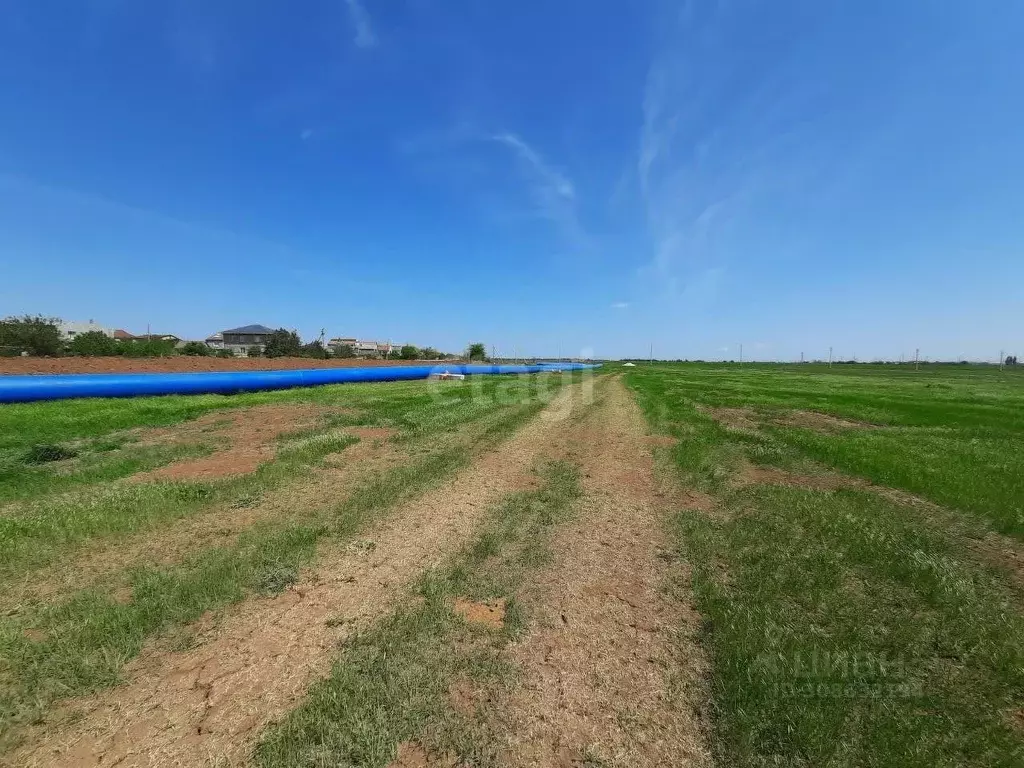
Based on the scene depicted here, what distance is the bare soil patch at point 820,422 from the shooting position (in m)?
18.3

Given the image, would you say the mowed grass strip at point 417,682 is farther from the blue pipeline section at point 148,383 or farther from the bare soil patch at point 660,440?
the blue pipeline section at point 148,383

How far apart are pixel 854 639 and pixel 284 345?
8602 cm

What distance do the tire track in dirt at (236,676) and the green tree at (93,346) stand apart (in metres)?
56.7

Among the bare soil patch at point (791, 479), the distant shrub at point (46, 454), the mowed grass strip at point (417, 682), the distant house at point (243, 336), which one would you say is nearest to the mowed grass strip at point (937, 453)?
the bare soil patch at point (791, 479)

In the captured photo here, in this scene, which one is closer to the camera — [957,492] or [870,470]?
[957,492]

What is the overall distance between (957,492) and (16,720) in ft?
47.6

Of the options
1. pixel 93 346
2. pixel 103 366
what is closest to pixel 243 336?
pixel 93 346

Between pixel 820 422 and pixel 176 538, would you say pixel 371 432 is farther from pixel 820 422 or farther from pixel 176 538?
pixel 820 422

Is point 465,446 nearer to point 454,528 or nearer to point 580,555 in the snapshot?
point 454,528

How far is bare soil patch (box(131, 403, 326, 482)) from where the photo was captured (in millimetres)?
9500

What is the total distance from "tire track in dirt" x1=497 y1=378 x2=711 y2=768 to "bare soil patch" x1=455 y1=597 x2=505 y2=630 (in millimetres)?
375

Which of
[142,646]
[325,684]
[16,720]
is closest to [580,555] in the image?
[325,684]

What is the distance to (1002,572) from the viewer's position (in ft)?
19.7

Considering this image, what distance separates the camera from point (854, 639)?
14.1 ft
